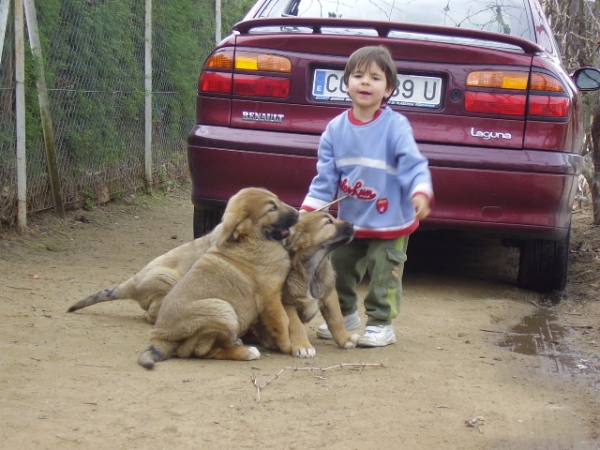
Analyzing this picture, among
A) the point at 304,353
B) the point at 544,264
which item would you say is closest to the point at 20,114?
the point at 304,353

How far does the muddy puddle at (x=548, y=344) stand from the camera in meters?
4.84

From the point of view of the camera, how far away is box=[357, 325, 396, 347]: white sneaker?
16.5ft

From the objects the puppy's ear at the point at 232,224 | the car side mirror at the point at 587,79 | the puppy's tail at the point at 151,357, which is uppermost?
the car side mirror at the point at 587,79

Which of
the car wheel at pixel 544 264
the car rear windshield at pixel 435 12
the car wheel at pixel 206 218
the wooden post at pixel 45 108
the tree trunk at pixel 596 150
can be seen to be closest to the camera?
the car wheel at pixel 544 264

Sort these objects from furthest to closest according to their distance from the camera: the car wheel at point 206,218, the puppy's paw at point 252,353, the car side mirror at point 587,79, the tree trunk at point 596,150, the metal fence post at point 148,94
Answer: the metal fence post at point 148,94
the tree trunk at point 596,150
the car side mirror at point 587,79
the car wheel at point 206,218
the puppy's paw at point 252,353

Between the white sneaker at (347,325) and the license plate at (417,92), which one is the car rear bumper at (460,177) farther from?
the white sneaker at (347,325)

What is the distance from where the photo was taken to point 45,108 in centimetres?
811

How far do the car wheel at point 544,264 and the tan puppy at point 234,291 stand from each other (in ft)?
7.87

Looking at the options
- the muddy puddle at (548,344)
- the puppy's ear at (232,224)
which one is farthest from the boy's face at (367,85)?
the muddy puddle at (548,344)

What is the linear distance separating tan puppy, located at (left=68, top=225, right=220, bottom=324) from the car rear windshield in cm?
210

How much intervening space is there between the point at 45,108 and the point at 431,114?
3514 millimetres

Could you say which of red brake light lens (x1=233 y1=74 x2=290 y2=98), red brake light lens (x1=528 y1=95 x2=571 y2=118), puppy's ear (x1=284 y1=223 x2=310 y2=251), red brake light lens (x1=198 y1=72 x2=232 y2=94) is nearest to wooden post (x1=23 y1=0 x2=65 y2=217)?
red brake light lens (x1=198 y1=72 x2=232 y2=94)

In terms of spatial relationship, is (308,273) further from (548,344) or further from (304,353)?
(548,344)

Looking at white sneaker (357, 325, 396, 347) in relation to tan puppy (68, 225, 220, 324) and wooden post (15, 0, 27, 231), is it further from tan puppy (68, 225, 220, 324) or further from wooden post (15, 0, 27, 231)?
wooden post (15, 0, 27, 231)
